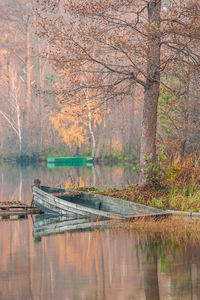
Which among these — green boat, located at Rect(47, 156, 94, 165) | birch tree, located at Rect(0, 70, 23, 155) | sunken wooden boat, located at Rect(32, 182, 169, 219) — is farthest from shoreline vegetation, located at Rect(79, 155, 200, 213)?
birch tree, located at Rect(0, 70, 23, 155)

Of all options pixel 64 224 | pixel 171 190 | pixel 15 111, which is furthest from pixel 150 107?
pixel 15 111

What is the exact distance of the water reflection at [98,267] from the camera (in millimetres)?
7035

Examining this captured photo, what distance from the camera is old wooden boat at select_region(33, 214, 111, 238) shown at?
1277cm

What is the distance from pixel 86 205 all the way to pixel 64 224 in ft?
6.45

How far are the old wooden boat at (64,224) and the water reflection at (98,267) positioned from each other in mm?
740

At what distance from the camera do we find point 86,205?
15742 millimetres

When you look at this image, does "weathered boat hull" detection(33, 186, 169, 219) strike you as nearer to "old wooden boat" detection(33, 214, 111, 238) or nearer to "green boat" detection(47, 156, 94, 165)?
"old wooden boat" detection(33, 214, 111, 238)

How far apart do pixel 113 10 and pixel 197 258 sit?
9040mm

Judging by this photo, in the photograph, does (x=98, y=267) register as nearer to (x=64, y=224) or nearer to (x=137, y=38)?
(x=64, y=224)

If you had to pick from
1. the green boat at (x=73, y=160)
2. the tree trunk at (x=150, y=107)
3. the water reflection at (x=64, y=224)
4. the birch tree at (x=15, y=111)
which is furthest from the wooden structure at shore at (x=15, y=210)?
the birch tree at (x=15, y=111)

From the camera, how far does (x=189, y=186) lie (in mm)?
14609

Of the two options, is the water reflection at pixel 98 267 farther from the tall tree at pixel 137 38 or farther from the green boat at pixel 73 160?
the green boat at pixel 73 160

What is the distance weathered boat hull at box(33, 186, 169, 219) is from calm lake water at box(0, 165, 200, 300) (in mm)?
1500

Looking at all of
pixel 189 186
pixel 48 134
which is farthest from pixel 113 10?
pixel 48 134
